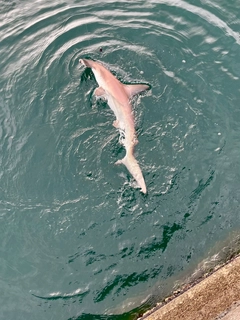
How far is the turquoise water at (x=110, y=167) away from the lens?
8.05 metres

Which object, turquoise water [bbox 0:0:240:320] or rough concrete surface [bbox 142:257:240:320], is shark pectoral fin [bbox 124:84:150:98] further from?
rough concrete surface [bbox 142:257:240:320]

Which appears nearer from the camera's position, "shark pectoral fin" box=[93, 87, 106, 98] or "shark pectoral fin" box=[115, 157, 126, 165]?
"shark pectoral fin" box=[115, 157, 126, 165]

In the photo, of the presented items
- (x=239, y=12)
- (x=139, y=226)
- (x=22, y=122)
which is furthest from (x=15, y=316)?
(x=239, y=12)

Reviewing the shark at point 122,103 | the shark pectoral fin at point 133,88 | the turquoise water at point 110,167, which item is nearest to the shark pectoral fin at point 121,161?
the shark at point 122,103

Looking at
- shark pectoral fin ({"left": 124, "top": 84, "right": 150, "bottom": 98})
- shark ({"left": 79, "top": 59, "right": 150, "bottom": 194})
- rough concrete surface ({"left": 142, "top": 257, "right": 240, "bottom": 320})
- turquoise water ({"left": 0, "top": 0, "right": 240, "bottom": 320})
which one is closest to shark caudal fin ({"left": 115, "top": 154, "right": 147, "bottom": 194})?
shark ({"left": 79, "top": 59, "right": 150, "bottom": 194})

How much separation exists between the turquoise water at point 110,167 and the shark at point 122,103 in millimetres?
201

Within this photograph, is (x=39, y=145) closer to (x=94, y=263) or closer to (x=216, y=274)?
(x=94, y=263)

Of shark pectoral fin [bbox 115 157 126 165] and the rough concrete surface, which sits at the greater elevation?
shark pectoral fin [bbox 115 157 126 165]

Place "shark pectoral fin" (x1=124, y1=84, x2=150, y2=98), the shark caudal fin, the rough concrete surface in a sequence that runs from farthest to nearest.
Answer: "shark pectoral fin" (x1=124, y1=84, x2=150, y2=98) → the shark caudal fin → the rough concrete surface

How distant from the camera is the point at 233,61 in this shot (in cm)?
1026

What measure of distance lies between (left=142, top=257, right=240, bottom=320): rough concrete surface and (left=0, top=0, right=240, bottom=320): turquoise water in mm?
497

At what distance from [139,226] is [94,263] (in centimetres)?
Result: 103

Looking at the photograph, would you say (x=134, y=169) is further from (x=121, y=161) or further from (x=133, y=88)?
(x=133, y=88)

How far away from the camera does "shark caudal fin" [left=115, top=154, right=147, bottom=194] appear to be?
27.1 ft
